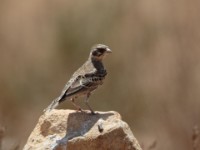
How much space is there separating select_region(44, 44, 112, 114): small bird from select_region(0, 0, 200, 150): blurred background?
314 inches

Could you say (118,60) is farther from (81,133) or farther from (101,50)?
(81,133)

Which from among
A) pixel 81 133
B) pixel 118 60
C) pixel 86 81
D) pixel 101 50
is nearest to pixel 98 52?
pixel 101 50

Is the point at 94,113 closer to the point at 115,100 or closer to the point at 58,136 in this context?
the point at 58,136

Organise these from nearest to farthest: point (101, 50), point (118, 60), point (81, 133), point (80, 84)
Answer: point (81, 133), point (80, 84), point (101, 50), point (118, 60)

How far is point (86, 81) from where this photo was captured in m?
9.88

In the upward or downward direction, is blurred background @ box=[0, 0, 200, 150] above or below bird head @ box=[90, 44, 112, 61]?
below

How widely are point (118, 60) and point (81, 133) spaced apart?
11373 millimetres

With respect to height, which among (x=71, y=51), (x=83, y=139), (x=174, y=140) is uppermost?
(x=83, y=139)

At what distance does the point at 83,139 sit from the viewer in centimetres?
928

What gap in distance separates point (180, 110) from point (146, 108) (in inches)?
27.8

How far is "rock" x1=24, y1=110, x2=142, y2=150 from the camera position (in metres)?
9.29

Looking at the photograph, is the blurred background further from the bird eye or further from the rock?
the rock

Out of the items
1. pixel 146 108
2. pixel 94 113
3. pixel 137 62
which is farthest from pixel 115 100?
pixel 94 113

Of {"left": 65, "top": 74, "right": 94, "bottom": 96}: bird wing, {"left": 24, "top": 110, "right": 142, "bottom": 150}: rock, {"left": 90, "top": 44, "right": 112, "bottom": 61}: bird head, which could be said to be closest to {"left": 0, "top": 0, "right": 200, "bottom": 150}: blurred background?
{"left": 90, "top": 44, "right": 112, "bottom": 61}: bird head
